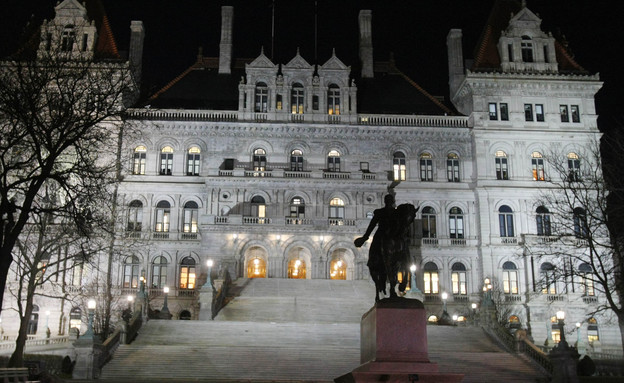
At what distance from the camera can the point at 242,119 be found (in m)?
49.8

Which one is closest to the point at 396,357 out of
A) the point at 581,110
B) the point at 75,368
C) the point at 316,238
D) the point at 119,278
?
the point at 75,368

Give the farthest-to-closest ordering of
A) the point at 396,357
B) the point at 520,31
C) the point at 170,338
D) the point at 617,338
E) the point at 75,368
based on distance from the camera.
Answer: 1. the point at 520,31
2. the point at 617,338
3. the point at 170,338
4. the point at 75,368
5. the point at 396,357

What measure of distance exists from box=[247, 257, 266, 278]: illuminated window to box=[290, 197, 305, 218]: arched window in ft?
13.0

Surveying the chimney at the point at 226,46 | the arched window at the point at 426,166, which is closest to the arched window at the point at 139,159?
the chimney at the point at 226,46

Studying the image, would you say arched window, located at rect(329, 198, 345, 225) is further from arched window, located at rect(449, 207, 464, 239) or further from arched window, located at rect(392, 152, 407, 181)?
arched window, located at rect(449, 207, 464, 239)

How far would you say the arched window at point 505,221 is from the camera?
48.8 m

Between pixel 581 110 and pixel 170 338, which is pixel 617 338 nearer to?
A: pixel 581 110

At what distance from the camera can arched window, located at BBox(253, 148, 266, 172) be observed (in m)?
49.4

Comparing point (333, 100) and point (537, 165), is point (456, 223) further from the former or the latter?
point (333, 100)

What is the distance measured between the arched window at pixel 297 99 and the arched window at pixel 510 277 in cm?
1870

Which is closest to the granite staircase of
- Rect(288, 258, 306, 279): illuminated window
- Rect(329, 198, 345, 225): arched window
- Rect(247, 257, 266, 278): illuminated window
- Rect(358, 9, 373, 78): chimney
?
Rect(247, 257, 266, 278): illuminated window

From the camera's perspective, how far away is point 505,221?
48.9 meters

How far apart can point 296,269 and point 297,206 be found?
445 centimetres

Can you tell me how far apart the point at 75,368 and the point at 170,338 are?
5444 mm
